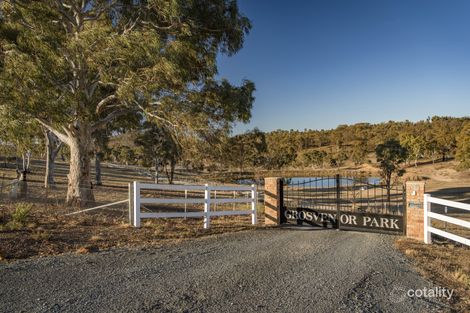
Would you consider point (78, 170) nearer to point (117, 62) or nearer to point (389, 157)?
point (117, 62)

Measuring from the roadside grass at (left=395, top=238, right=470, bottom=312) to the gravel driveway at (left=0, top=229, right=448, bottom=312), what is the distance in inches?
12.1

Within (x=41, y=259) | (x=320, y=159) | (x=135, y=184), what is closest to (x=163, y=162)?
(x=135, y=184)

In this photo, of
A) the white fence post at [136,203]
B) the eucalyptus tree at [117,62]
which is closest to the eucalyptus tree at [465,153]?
the eucalyptus tree at [117,62]

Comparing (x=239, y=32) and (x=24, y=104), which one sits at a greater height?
(x=239, y=32)

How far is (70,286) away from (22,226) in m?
5.04

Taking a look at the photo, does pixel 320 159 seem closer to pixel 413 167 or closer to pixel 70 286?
pixel 413 167

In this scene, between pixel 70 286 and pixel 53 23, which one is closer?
pixel 70 286

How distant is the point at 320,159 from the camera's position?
8862cm

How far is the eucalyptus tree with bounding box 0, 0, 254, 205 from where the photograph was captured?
41.0ft

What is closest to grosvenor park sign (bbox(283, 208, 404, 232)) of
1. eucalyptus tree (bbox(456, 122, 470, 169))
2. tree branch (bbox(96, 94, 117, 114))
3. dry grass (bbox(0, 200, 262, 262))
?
dry grass (bbox(0, 200, 262, 262))

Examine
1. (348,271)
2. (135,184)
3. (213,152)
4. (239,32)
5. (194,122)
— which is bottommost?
(348,271)

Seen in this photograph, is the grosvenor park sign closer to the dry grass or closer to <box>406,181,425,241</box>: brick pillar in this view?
<box>406,181,425,241</box>: brick pillar

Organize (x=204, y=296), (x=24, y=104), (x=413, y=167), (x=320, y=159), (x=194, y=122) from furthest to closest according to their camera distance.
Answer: (x=320, y=159)
(x=413, y=167)
(x=194, y=122)
(x=24, y=104)
(x=204, y=296)

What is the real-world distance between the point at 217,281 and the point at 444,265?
15.0 feet
